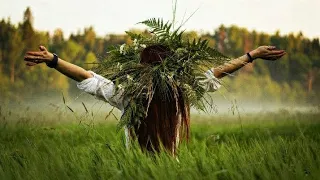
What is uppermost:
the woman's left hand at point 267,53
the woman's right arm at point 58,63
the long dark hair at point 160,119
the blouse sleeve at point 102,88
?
the woman's left hand at point 267,53

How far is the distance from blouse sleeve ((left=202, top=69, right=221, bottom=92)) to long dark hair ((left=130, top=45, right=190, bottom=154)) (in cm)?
24

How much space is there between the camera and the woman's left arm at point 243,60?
15.5 feet

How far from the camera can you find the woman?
4379 mm

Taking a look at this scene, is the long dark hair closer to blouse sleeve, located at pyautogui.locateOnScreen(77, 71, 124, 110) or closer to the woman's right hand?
blouse sleeve, located at pyautogui.locateOnScreen(77, 71, 124, 110)

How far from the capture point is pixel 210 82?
4598mm

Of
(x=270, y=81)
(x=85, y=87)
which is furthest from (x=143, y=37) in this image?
(x=270, y=81)

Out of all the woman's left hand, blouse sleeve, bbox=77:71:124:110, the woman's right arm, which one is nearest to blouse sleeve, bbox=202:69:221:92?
the woman's left hand

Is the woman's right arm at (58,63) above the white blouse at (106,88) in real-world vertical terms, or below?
above

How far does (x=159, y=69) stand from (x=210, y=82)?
482 mm

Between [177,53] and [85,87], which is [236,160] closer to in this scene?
[177,53]

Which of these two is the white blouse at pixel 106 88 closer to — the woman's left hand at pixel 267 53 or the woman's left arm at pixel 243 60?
the woman's left arm at pixel 243 60

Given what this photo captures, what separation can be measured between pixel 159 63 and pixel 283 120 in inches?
399

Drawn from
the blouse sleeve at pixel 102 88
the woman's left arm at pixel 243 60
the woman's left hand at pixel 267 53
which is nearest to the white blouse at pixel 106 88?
the blouse sleeve at pixel 102 88

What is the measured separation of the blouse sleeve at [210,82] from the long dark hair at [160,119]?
9.3 inches
